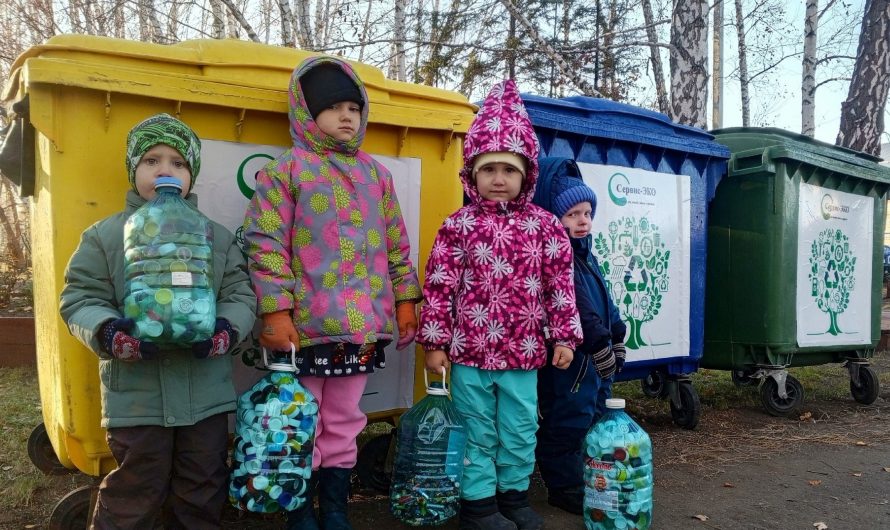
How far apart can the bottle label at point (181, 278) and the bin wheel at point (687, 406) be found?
349cm

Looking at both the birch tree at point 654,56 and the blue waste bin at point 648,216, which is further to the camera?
the birch tree at point 654,56

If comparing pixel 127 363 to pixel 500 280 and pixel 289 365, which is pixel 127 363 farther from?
pixel 500 280

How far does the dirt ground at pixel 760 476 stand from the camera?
3.08 m

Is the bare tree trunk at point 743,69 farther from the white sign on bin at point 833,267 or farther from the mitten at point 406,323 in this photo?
the mitten at point 406,323

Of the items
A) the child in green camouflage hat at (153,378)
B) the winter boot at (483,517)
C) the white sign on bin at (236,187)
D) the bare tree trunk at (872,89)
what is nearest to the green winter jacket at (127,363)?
the child in green camouflage hat at (153,378)

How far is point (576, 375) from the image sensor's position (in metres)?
3.13

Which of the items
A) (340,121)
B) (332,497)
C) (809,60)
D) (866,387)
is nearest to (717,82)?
(809,60)

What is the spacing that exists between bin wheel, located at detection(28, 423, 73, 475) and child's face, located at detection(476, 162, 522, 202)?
2443mm

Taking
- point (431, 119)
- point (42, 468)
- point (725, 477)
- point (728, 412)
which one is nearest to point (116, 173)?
point (431, 119)

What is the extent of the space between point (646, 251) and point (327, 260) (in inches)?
94.2

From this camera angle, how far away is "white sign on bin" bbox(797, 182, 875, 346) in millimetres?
4961

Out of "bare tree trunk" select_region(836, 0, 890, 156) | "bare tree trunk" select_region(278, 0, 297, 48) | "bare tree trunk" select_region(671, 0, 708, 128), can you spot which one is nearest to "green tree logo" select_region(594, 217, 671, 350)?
"bare tree trunk" select_region(671, 0, 708, 128)

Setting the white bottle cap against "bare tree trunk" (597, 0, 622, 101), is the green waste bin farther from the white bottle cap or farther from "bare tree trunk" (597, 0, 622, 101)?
"bare tree trunk" (597, 0, 622, 101)

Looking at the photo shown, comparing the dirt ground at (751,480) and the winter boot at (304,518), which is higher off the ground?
the winter boot at (304,518)
